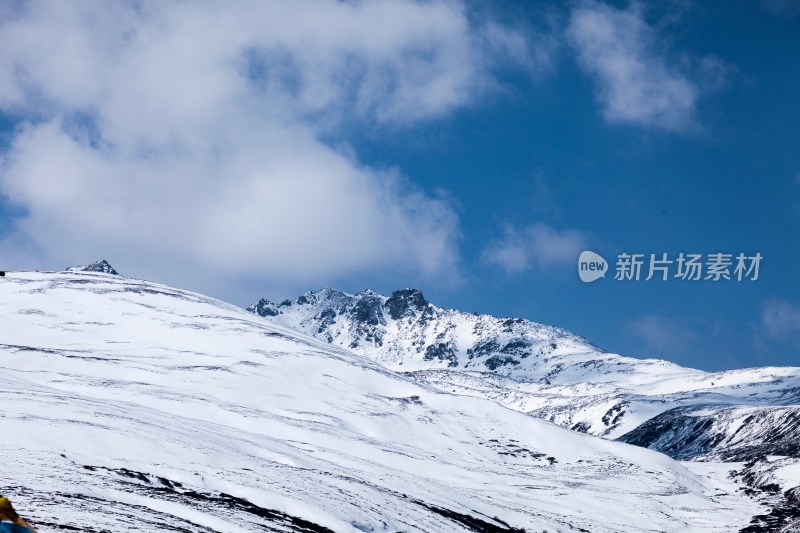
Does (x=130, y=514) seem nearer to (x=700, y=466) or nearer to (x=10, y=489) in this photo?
(x=10, y=489)

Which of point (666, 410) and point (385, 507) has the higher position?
point (666, 410)

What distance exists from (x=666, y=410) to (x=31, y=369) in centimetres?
14301

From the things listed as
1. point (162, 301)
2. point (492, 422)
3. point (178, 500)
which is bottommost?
point (178, 500)

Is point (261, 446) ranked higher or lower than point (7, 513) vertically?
lower

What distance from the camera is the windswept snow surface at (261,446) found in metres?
32.8

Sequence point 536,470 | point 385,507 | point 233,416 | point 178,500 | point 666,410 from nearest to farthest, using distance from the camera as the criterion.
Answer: point 178,500 < point 385,507 < point 233,416 < point 536,470 < point 666,410

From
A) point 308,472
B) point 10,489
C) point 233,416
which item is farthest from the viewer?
point 233,416

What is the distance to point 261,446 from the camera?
55219mm

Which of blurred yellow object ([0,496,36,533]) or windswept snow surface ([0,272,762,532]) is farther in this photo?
windswept snow surface ([0,272,762,532])

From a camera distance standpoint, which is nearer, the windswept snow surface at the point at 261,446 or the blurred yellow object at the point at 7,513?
the blurred yellow object at the point at 7,513

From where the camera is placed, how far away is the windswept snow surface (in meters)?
32.8

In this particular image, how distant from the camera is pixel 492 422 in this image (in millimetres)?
111062

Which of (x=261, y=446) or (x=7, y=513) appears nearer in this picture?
(x=7, y=513)

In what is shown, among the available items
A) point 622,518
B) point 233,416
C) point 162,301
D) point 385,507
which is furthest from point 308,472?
point 162,301
